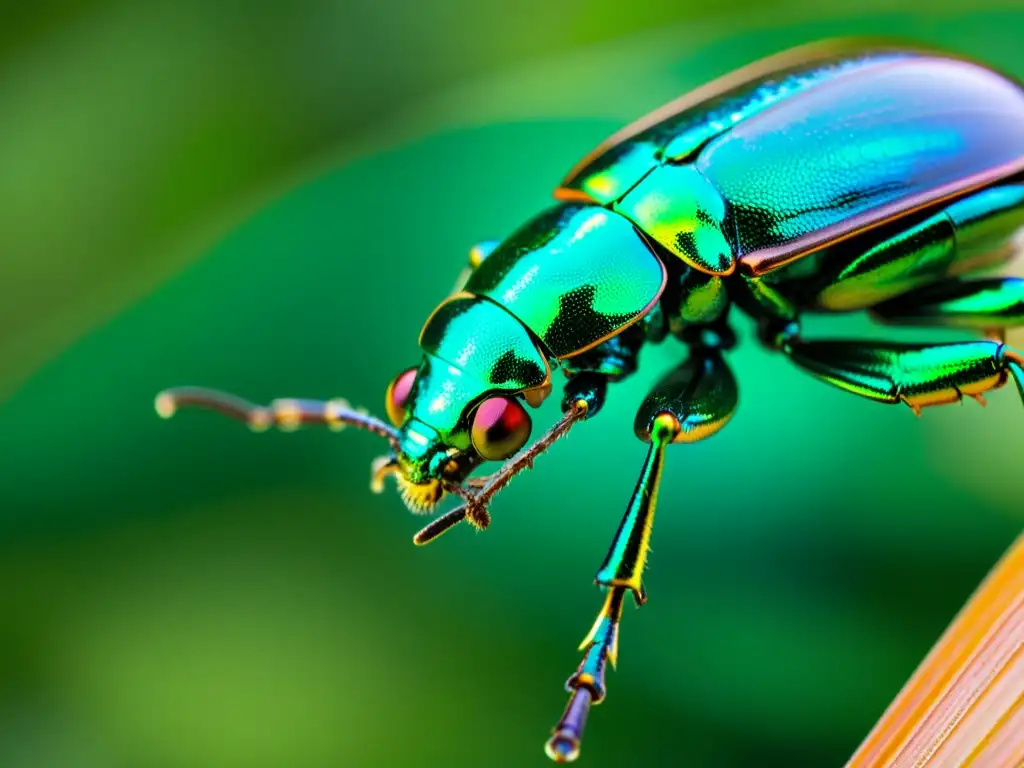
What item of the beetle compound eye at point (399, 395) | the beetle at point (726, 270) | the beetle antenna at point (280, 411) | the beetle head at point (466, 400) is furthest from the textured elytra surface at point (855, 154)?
the beetle antenna at point (280, 411)

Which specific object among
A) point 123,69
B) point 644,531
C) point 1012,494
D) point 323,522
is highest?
point 123,69

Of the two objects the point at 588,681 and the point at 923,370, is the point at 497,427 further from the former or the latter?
the point at 923,370

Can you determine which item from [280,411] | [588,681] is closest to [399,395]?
[280,411]

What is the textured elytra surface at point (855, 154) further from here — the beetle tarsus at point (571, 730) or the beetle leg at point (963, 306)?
the beetle tarsus at point (571, 730)

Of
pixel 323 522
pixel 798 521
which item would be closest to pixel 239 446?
pixel 323 522

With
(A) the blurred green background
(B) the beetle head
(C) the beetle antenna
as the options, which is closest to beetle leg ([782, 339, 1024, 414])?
(A) the blurred green background

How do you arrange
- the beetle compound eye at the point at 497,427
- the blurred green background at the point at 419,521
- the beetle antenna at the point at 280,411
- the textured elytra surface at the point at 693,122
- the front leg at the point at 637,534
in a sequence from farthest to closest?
the blurred green background at the point at 419,521
the beetle antenna at the point at 280,411
the textured elytra surface at the point at 693,122
the beetle compound eye at the point at 497,427
the front leg at the point at 637,534

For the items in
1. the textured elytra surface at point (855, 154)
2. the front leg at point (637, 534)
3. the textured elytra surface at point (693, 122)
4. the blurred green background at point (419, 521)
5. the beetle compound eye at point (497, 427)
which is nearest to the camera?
the front leg at point (637, 534)

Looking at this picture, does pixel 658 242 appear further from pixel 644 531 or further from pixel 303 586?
pixel 303 586
